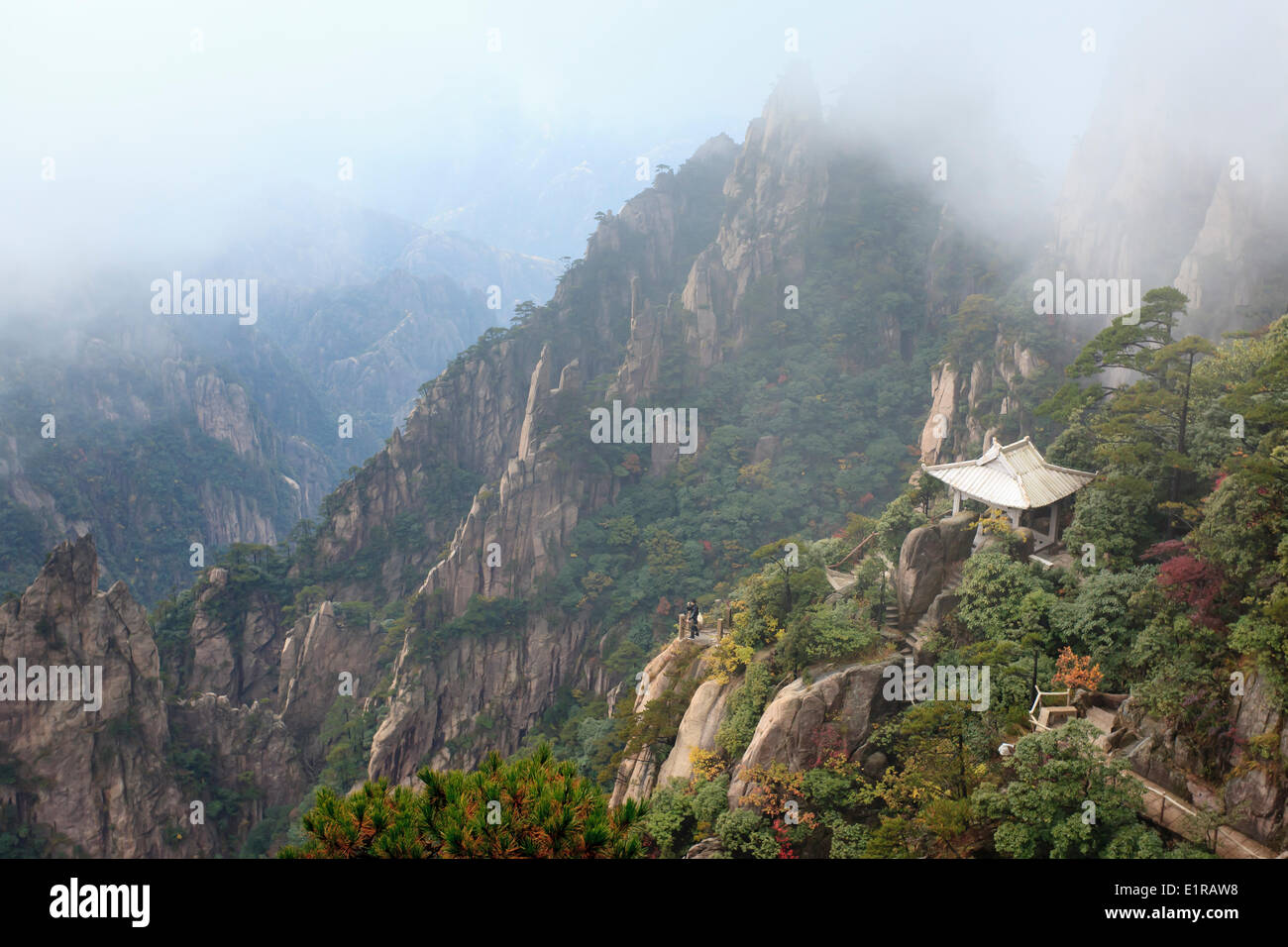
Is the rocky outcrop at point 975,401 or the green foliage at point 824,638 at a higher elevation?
the rocky outcrop at point 975,401

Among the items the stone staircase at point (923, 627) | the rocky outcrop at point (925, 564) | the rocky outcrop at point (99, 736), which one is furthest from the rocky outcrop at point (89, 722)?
the rocky outcrop at point (925, 564)

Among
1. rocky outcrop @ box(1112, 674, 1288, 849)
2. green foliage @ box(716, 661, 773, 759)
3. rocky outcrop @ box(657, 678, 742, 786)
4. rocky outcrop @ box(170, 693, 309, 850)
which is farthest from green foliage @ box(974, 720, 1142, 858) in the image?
rocky outcrop @ box(170, 693, 309, 850)

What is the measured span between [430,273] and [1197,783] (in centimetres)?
17567

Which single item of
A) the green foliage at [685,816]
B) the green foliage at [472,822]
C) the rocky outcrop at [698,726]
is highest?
the green foliage at [472,822]

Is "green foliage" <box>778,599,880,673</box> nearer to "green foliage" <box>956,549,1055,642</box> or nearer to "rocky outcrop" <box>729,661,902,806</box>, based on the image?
"rocky outcrop" <box>729,661,902,806</box>

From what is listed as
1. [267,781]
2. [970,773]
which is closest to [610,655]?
[267,781]

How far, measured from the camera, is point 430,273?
17462cm

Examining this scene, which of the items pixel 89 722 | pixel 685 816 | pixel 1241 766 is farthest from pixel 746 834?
pixel 89 722

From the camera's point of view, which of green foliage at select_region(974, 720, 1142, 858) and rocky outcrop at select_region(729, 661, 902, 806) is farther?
rocky outcrop at select_region(729, 661, 902, 806)

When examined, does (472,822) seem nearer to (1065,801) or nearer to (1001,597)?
(1065,801)

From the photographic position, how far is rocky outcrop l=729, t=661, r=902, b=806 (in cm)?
1973

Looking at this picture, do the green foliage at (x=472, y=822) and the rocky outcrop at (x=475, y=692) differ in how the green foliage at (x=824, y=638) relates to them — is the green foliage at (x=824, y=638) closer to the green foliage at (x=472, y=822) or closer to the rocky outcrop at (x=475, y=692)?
the green foliage at (x=472, y=822)

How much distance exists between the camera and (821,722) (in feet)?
65.4

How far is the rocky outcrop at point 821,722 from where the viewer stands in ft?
64.7
